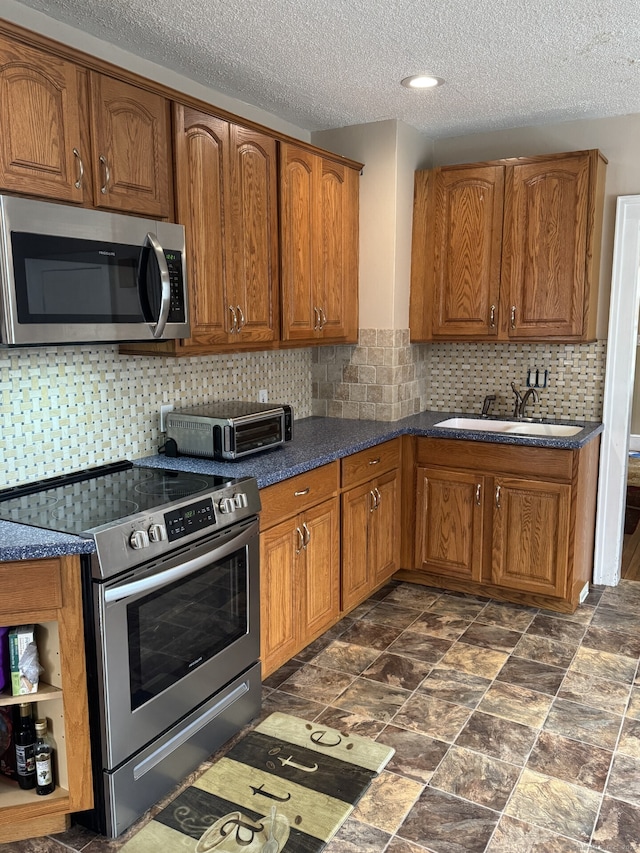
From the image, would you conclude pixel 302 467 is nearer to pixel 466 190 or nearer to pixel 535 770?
pixel 535 770

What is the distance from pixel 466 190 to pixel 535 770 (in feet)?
9.36

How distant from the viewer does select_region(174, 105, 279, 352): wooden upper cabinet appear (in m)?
2.62

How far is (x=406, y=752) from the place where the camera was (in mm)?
2398

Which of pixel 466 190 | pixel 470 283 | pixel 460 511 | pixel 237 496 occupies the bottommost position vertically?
pixel 460 511

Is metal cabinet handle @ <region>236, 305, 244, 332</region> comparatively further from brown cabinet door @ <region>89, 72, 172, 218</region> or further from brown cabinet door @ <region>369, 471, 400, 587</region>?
brown cabinet door @ <region>369, 471, 400, 587</region>

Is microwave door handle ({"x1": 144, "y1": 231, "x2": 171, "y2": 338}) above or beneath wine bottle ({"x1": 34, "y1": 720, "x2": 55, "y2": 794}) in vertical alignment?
above

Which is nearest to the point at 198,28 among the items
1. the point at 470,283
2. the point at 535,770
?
the point at 470,283

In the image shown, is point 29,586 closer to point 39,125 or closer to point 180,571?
point 180,571

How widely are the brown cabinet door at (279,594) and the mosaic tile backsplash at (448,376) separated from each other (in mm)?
1312

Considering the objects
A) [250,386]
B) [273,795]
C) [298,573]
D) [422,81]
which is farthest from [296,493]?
[422,81]

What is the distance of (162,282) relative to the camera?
93.7 inches

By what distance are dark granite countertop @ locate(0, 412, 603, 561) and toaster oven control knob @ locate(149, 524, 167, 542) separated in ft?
0.68

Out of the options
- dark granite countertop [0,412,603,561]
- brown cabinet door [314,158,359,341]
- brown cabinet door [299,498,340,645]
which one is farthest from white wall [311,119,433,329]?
brown cabinet door [299,498,340,645]

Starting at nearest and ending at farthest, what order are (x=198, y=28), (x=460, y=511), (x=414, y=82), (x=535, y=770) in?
(x=535, y=770), (x=198, y=28), (x=414, y=82), (x=460, y=511)
